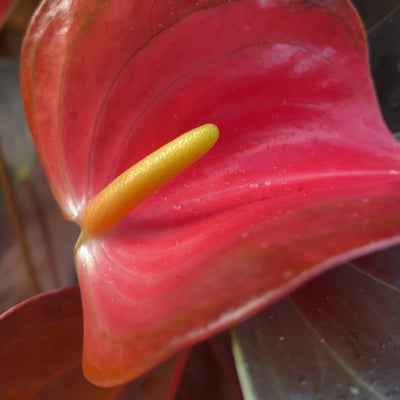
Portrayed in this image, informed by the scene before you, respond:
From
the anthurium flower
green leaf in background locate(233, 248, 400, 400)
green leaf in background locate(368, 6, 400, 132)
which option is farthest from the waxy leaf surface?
green leaf in background locate(368, 6, 400, 132)

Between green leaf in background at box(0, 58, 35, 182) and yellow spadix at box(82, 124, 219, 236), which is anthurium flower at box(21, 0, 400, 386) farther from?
green leaf in background at box(0, 58, 35, 182)

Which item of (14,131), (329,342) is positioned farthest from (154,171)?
(14,131)

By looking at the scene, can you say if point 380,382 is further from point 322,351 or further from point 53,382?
point 53,382

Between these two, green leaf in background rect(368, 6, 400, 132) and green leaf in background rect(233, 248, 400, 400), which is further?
green leaf in background rect(368, 6, 400, 132)

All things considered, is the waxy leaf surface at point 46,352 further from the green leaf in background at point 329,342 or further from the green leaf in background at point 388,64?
the green leaf in background at point 388,64

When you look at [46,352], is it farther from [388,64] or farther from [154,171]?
[388,64]

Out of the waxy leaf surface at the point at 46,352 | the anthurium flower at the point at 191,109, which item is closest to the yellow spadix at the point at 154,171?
the anthurium flower at the point at 191,109

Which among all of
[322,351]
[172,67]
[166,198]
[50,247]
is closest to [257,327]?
[322,351]
